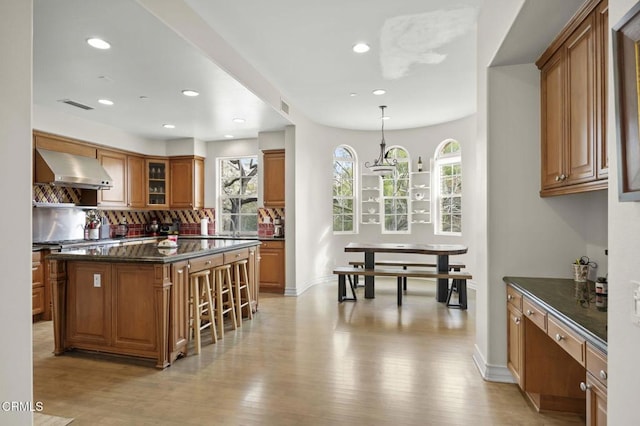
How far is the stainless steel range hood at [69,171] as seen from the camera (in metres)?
4.66

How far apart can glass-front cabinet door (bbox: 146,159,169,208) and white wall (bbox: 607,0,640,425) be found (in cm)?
687

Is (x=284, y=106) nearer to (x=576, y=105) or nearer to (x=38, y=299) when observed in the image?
(x=576, y=105)

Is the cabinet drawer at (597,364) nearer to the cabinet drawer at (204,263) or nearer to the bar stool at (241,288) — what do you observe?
the cabinet drawer at (204,263)

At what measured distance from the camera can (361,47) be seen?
12.2 feet

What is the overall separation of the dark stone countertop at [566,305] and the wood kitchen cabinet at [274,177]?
4.12 meters

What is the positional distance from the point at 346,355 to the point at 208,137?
5006 millimetres

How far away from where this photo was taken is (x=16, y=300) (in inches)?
56.4

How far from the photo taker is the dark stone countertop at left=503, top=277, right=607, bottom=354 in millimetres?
1491

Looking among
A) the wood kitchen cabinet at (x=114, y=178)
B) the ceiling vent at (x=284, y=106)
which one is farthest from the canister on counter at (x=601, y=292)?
the wood kitchen cabinet at (x=114, y=178)

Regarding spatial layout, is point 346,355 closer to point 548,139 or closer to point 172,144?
point 548,139

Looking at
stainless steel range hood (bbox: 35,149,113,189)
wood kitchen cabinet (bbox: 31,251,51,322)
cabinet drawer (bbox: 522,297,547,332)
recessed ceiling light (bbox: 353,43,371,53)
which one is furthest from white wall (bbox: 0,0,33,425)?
stainless steel range hood (bbox: 35,149,113,189)

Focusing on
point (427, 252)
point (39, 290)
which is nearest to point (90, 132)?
point (39, 290)

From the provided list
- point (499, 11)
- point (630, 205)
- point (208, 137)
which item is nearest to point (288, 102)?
point (208, 137)

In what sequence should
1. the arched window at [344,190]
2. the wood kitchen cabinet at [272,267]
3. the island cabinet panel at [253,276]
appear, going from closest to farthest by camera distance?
1. the island cabinet panel at [253,276]
2. the wood kitchen cabinet at [272,267]
3. the arched window at [344,190]
